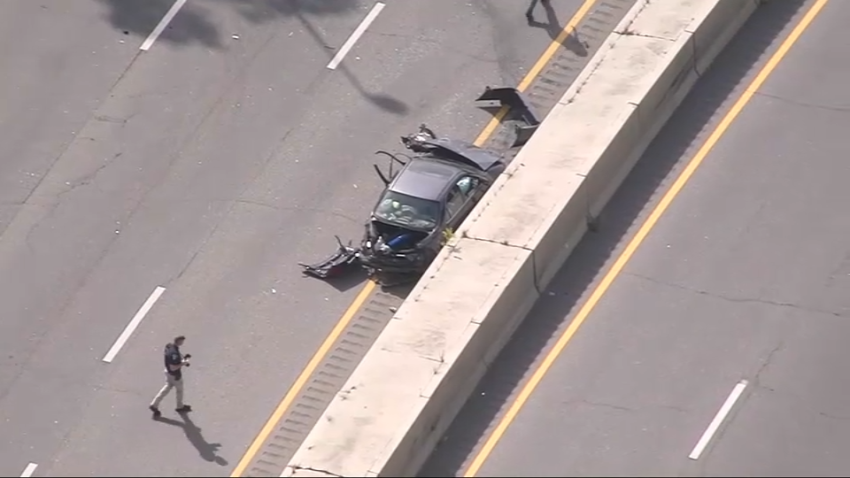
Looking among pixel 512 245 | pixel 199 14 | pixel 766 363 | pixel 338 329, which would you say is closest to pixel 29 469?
pixel 338 329

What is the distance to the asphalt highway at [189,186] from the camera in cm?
2595

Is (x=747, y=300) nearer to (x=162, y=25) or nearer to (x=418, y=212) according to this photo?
(x=418, y=212)

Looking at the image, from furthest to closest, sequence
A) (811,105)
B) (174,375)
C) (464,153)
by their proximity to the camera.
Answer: (811,105), (464,153), (174,375)

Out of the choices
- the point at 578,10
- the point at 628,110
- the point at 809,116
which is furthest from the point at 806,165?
the point at 578,10

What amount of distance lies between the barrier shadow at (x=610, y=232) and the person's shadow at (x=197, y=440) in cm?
324

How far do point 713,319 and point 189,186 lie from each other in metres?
8.99

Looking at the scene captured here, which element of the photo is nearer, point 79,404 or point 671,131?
point 79,404

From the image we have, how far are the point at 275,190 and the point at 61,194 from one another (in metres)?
3.61

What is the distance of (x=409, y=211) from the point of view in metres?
26.9

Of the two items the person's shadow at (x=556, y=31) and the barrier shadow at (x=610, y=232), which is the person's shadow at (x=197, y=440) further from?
the person's shadow at (x=556, y=31)

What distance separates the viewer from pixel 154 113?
Answer: 99.5ft

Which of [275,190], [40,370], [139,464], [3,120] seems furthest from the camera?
[3,120]

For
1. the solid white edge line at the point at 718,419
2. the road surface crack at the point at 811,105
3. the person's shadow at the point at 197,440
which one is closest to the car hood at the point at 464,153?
the road surface crack at the point at 811,105

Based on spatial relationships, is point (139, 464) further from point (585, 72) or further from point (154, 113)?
point (585, 72)
